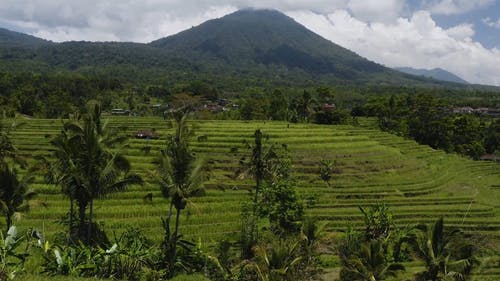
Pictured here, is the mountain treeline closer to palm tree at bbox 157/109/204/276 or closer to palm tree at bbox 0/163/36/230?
palm tree at bbox 157/109/204/276

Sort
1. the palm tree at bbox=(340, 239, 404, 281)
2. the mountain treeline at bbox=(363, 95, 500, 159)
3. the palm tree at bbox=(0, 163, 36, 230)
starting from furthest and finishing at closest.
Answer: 1. the mountain treeline at bbox=(363, 95, 500, 159)
2. the palm tree at bbox=(0, 163, 36, 230)
3. the palm tree at bbox=(340, 239, 404, 281)

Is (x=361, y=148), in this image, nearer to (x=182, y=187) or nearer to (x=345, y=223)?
(x=345, y=223)

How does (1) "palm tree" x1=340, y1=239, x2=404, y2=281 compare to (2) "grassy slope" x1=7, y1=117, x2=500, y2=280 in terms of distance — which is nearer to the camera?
(1) "palm tree" x1=340, y1=239, x2=404, y2=281

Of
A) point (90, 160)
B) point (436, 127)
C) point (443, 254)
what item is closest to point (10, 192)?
point (90, 160)

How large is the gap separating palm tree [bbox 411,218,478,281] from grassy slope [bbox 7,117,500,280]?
34.0ft

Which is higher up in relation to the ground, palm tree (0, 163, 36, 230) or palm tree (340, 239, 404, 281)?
palm tree (0, 163, 36, 230)

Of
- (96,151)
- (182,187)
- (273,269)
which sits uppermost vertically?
(96,151)

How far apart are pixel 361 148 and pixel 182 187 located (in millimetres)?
41930

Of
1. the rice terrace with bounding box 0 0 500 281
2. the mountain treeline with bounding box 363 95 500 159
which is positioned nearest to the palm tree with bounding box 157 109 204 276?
the rice terrace with bounding box 0 0 500 281

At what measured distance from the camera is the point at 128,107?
365 feet

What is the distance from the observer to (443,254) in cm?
2041

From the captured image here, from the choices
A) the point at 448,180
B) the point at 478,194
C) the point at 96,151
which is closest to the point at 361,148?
the point at 448,180

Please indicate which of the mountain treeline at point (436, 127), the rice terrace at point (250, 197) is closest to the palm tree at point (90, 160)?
the rice terrace at point (250, 197)

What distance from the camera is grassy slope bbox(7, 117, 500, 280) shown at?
34.3m
